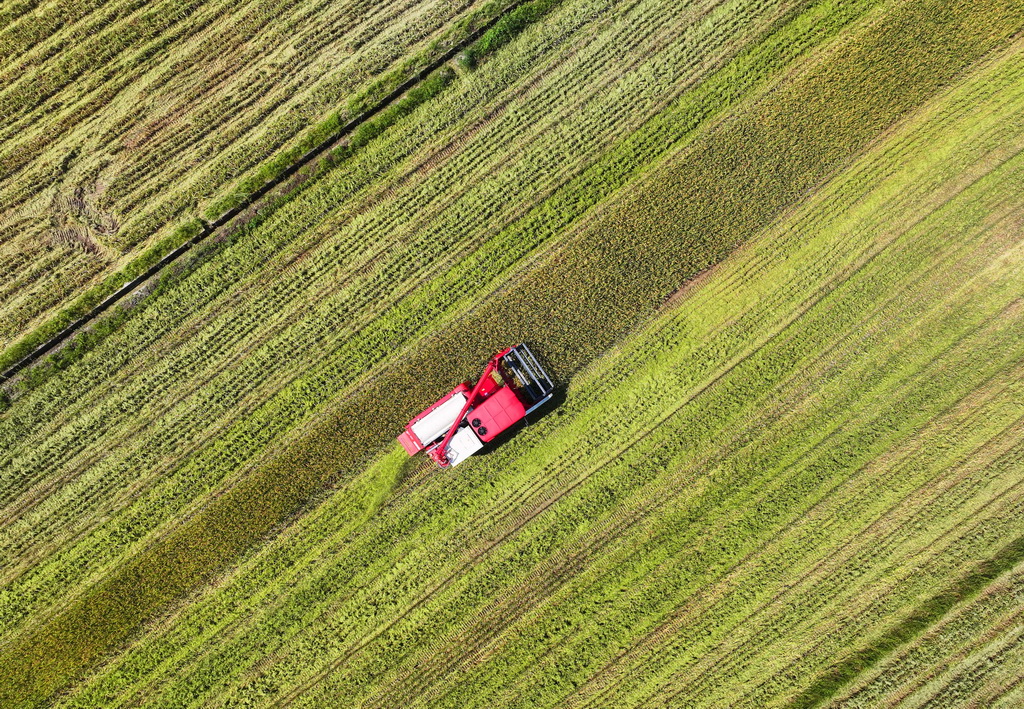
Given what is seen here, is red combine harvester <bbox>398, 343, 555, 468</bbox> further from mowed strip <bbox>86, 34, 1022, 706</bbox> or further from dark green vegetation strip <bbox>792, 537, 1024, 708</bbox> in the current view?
dark green vegetation strip <bbox>792, 537, 1024, 708</bbox>

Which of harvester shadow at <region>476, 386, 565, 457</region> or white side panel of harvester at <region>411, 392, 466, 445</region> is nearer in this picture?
white side panel of harvester at <region>411, 392, 466, 445</region>

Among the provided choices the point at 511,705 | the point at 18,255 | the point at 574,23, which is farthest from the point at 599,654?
the point at 18,255

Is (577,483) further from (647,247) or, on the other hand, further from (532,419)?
(647,247)

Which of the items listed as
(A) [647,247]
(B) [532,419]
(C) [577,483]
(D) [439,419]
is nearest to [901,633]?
(C) [577,483]

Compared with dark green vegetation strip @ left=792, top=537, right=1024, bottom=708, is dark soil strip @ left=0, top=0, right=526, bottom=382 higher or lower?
higher

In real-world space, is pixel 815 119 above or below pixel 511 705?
above

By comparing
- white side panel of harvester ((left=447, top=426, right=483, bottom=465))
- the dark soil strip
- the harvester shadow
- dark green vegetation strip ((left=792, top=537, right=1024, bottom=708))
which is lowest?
dark green vegetation strip ((left=792, top=537, right=1024, bottom=708))

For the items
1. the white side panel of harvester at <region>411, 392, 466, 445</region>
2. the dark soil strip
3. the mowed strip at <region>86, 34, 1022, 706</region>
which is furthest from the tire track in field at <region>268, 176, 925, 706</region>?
the dark soil strip

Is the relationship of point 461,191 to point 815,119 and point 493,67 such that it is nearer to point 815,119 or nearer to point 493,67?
point 493,67
